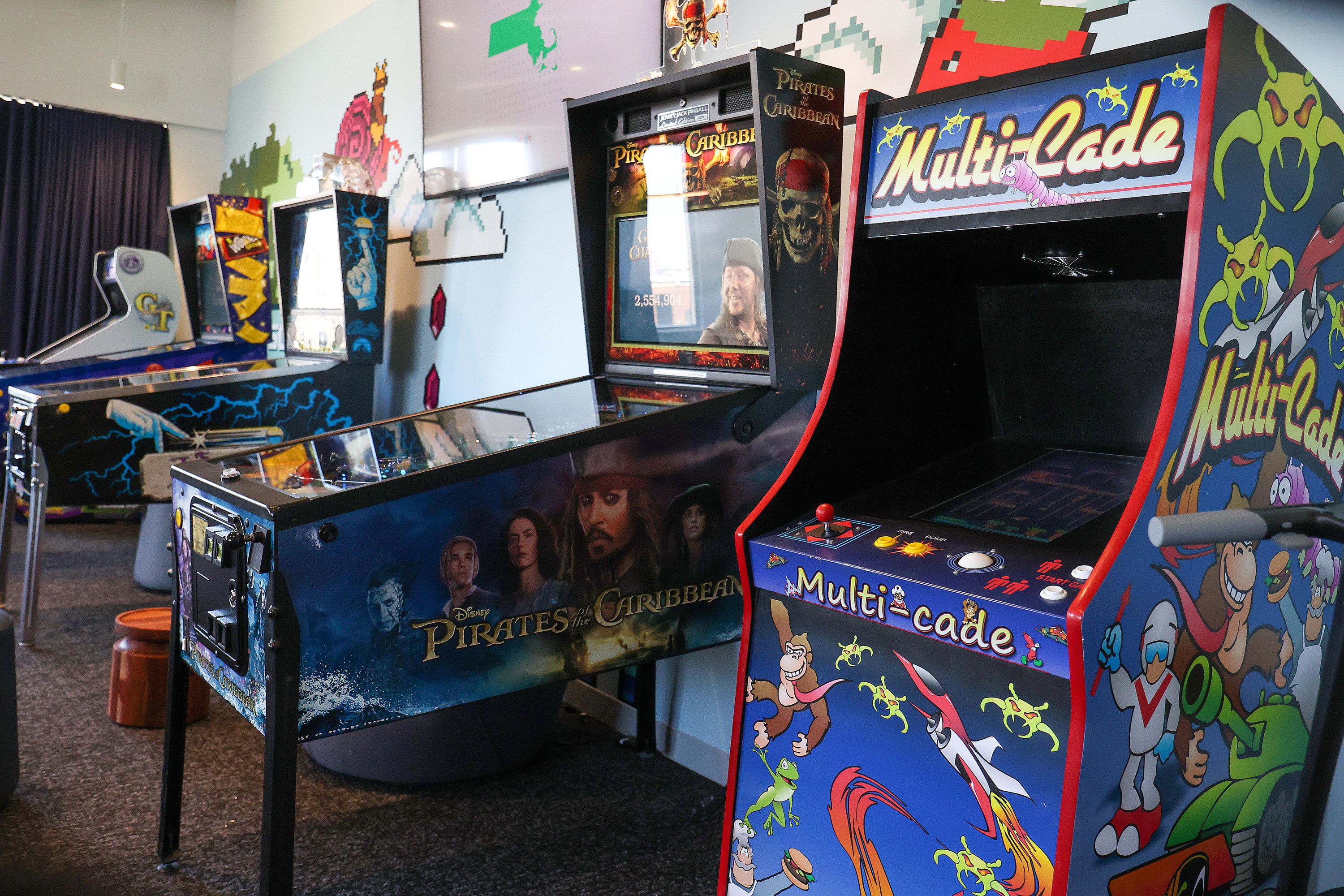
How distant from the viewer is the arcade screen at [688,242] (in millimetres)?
1994

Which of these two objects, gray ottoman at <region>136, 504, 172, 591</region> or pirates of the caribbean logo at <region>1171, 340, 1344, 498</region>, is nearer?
pirates of the caribbean logo at <region>1171, 340, 1344, 498</region>

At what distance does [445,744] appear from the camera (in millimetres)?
2344

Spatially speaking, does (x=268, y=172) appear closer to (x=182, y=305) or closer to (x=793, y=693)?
(x=182, y=305)

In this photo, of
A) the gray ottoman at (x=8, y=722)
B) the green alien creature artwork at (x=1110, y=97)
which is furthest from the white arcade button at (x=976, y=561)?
the gray ottoman at (x=8, y=722)

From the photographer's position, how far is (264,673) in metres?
1.58

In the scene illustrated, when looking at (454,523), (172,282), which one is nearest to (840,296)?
(454,523)

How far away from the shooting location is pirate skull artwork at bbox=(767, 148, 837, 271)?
6.10 feet

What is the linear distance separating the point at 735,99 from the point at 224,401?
2.42 metres

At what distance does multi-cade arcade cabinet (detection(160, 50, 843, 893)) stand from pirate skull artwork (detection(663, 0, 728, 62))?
0.45 metres

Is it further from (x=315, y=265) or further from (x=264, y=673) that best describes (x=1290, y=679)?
(x=315, y=265)

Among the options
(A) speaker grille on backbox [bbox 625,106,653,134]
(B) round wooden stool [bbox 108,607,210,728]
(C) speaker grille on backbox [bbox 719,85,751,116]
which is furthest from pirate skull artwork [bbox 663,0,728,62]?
(B) round wooden stool [bbox 108,607,210,728]

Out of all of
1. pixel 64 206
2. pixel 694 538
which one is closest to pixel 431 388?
pixel 694 538

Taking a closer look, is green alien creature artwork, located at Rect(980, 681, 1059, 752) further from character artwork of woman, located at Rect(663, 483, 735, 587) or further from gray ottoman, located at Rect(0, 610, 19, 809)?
gray ottoman, located at Rect(0, 610, 19, 809)

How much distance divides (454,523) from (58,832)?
4.21 feet
